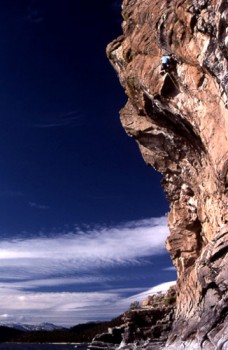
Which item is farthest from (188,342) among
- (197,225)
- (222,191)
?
(197,225)

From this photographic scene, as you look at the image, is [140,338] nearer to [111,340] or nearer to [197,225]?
[111,340]

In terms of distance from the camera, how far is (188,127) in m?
44.8

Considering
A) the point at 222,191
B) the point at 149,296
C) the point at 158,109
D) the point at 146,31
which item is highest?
the point at 146,31

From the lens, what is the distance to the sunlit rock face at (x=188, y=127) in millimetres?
33562

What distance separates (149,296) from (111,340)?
1449 centimetres

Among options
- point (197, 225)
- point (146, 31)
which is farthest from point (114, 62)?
point (197, 225)

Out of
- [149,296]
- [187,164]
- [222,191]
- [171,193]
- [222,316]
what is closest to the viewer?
[222,316]

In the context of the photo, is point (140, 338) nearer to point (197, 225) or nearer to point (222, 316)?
point (197, 225)

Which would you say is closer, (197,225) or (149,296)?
(197,225)

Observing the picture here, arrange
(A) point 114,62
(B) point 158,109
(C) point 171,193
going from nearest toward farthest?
(B) point 158,109 < (A) point 114,62 < (C) point 171,193

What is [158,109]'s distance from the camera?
156 ft

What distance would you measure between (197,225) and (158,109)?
20.4 metres

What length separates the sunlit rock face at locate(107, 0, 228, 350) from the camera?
3356cm

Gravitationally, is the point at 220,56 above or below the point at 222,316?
above
